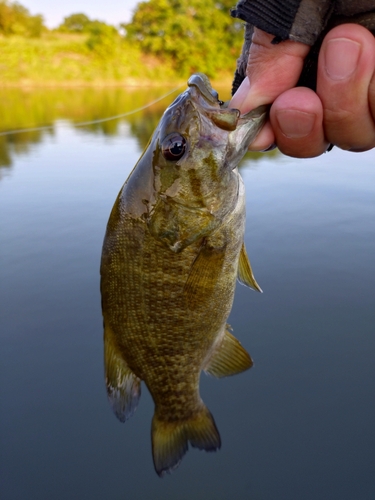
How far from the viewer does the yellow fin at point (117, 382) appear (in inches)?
64.2

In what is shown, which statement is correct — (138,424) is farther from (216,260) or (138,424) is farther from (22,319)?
(216,260)

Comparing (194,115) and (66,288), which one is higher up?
(194,115)

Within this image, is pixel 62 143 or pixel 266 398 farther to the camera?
pixel 62 143

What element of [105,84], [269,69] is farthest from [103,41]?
[269,69]

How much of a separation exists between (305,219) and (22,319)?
4.79 meters

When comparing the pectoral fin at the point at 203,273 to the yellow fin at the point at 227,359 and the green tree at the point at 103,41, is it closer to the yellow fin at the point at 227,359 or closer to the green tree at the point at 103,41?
the yellow fin at the point at 227,359

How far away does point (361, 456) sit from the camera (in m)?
3.16

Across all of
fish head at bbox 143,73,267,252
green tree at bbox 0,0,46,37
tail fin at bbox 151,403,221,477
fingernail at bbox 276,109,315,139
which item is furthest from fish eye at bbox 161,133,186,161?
green tree at bbox 0,0,46,37

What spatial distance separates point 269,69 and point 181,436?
158 cm

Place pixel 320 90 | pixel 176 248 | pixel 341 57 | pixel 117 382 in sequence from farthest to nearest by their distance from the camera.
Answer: pixel 117 382 < pixel 176 248 < pixel 320 90 < pixel 341 57

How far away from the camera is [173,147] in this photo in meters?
1.41

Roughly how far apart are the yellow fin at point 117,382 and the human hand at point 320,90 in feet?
3.44

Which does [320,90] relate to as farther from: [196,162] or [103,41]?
[103,41]

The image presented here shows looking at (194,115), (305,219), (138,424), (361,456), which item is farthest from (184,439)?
(305,219)
